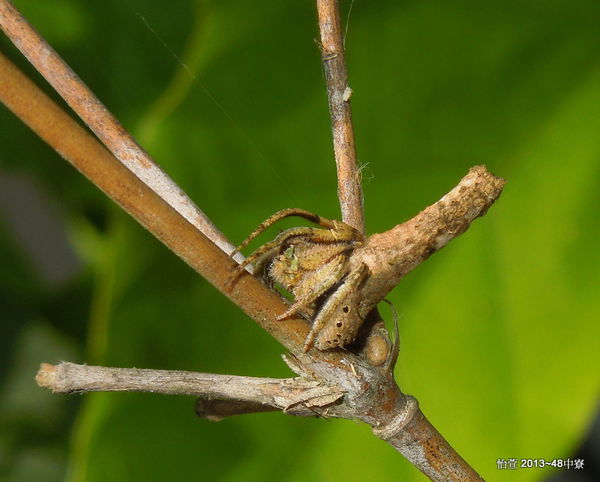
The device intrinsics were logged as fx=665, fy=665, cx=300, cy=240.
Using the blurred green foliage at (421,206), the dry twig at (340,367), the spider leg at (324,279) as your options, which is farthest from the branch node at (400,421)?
the blurred green foliage at (421,206)

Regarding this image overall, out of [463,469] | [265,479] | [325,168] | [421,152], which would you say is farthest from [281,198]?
[463,469]

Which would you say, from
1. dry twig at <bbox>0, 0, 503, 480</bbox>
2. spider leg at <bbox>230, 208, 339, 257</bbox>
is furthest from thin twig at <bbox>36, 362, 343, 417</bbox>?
spider leg at <bbox>230, 208, 339, 257</bbox>

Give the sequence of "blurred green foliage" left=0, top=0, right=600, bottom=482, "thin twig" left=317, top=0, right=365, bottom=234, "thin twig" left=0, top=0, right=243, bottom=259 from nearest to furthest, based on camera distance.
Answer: "thin twig" left=0, top=0, right=243, bottom=259 → "thin twig" left=317, top=0, right=365, bottom=234 → "blurred green foliage" left=0, top=0, right=600, bottom=482

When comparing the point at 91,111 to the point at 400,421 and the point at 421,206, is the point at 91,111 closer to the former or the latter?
the point at 400,421

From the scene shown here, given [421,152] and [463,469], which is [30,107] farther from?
[421,152]

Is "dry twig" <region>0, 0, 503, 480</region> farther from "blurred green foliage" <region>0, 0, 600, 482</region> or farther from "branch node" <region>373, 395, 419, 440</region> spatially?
"blurred green foliage" <region>0, 0, 600, 482</region>

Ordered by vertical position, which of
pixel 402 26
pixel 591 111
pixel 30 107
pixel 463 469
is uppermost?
pixel 402 26

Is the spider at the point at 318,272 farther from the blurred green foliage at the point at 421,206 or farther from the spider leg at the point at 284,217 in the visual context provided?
the blurred green foliage at the point at 421,206
